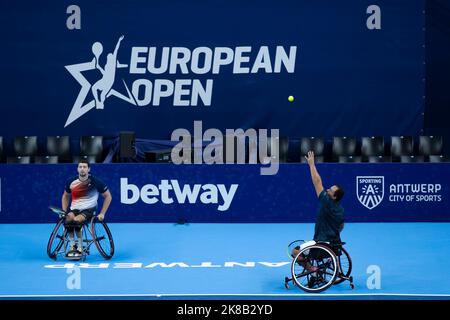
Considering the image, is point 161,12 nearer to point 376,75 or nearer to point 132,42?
point 132,42

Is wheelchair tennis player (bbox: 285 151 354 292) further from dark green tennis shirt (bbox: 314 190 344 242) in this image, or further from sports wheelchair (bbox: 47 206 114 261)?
sports wheelchair (bbox: 47 206 114 261)

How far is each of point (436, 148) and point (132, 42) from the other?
740 cm

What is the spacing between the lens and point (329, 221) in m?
10.5

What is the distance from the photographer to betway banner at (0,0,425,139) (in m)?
19.2

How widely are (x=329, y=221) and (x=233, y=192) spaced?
6402 millimetres

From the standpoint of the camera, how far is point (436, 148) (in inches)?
741

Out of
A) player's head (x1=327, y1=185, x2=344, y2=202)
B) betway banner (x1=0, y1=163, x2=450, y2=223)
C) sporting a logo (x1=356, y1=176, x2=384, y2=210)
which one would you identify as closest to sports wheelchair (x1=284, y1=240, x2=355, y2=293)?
player's head (x1=327, y1=185, x2=344, y2=202)

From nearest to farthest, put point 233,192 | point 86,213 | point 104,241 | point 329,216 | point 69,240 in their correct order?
point 329,216 < point 86,213 < point 69,240 < point 104,241 < point 233,192

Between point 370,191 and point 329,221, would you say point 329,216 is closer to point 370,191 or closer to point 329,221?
point 329,221

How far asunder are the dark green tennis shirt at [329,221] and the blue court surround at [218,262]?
686 mm

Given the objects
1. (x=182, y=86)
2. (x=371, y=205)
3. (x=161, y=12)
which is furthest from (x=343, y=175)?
(x=161, y=12)

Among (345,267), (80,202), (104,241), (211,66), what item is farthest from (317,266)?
(211,66)

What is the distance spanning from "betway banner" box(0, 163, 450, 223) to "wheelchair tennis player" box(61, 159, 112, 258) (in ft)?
12.7

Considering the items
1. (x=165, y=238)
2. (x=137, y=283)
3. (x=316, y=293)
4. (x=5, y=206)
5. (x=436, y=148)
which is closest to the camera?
(x=316, y=293)
